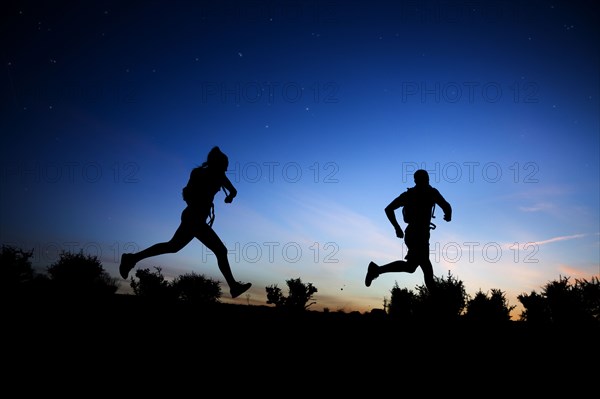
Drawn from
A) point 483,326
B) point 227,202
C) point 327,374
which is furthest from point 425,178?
point 327,374

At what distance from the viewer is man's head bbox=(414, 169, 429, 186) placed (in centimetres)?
544

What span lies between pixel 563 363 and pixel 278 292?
49.6 meters

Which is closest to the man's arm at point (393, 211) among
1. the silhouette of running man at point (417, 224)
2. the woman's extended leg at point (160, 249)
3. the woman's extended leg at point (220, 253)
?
the silhouette of running man at point (417, 224)

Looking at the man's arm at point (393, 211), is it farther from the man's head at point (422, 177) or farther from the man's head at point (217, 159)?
the man's head at point (217, 159)

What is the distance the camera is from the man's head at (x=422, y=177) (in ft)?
17.8

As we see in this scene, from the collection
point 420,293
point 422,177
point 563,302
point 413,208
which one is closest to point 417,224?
point 413,208

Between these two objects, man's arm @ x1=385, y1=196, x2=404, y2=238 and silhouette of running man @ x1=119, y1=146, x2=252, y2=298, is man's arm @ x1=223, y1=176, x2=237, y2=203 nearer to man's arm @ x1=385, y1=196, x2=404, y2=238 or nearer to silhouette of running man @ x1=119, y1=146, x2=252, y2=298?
silhouette of running man @ x1=119, y1=146, x2=252, y2=298

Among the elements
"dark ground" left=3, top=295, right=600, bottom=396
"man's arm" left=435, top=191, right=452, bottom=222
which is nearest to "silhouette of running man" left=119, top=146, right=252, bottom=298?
"dark ground" left=3, top=295, right=600, bottom=396

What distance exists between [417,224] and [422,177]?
94 centimetres

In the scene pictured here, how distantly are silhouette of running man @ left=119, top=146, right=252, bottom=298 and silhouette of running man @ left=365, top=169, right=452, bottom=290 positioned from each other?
125 inches

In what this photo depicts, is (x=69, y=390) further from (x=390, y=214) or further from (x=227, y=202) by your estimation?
(x=390, y=214)

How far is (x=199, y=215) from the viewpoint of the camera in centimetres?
440

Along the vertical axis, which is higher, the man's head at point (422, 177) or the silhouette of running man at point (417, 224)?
the man's head at point (422, 177)

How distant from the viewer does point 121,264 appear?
434 centimetres
